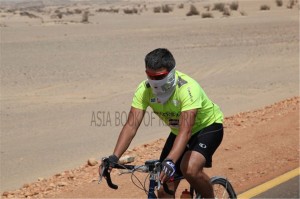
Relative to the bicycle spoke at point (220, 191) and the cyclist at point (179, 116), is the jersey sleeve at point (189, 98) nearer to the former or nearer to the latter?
the cyclist at point (179, 116)

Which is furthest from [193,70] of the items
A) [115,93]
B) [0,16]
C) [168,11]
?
[168,11]

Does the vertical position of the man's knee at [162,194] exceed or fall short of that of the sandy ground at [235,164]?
it exceeds it

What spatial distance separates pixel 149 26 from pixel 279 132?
33514 mm

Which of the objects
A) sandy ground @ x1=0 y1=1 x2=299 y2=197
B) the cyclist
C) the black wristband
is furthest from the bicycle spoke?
sandy ground @ x1=0 y1=1 x2=299 y2=197

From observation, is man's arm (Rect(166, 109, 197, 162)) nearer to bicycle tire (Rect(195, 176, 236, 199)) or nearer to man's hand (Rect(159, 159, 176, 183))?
man's hand (Rect(159, 159, 176, 183))

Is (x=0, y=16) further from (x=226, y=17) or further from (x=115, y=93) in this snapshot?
(x=115, y=93)

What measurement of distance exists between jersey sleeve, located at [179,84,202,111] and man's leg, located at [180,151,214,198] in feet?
1.37

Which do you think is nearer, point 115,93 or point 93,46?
point 115,93

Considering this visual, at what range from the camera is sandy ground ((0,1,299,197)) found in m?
12.5

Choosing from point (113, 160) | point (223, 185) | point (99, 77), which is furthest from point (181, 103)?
point (99, 77)

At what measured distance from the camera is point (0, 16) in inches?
2127

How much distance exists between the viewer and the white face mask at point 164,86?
189 inches

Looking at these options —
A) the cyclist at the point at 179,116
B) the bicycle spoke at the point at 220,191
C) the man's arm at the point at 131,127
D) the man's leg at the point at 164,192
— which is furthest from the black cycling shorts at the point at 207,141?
the bicycle spoke at the point at 220,191

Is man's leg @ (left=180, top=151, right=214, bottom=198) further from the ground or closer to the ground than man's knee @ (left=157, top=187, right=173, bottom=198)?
further from the ground
